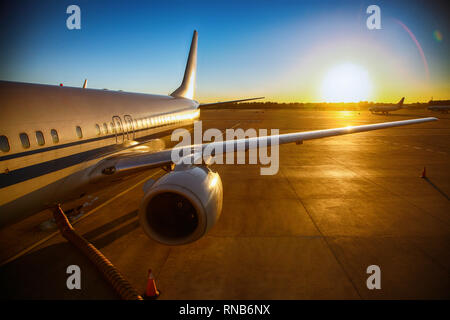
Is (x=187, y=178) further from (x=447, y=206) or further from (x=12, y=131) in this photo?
(x=447, y=206)

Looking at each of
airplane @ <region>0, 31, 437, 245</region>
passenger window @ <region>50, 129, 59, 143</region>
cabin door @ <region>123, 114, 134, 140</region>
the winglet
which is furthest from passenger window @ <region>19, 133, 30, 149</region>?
the winglet

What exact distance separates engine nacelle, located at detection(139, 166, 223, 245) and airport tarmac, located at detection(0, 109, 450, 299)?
35.0 inches

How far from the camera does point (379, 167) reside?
42.5 feet

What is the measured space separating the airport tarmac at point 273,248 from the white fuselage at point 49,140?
147 cm

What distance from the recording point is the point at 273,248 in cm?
570

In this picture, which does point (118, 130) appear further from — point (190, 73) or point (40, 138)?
point (190, 73)

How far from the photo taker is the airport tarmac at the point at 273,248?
4.52 meters

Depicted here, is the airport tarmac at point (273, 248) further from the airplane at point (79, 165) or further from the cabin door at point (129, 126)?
the cabin door at point (129, 126)

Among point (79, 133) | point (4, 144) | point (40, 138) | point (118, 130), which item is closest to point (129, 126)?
point (118, 130)

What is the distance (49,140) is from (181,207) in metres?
3.24
